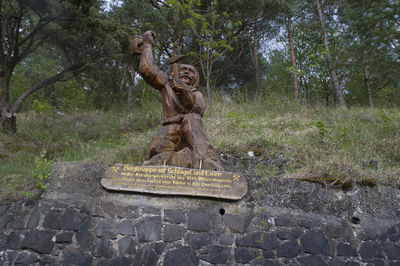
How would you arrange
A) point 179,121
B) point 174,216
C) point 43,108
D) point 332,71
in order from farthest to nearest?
point 332,71
point 43,108
point 179,121
point 174,216

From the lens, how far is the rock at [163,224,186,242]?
12.9ft

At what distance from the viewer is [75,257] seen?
3660 mm

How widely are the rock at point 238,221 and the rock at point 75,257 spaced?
174 centimetres

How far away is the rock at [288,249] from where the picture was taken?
13.0 feet

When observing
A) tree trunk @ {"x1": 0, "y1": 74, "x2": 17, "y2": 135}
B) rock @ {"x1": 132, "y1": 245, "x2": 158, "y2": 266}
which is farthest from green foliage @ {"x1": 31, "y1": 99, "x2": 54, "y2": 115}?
rock @ {"x1": 132, "y1": 245, "x2": 158, "y2": 266}

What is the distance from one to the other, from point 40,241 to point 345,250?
380cm

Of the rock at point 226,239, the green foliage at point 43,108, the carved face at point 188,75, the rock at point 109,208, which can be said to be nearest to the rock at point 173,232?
the rock at point 226,239

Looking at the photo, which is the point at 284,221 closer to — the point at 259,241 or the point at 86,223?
the point at 259,241

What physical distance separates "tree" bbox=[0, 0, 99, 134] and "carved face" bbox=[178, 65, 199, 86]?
14.6 feet

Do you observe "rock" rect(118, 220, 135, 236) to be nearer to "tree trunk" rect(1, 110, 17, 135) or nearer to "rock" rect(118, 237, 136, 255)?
"rock" rect(118, 237, 136, 255)

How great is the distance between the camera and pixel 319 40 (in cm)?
1534

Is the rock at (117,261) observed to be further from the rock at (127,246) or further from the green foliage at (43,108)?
the green foliage at (43,108)

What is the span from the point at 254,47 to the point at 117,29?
24.2ft

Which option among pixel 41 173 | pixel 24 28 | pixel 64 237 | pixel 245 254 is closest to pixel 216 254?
pixel 245 254
